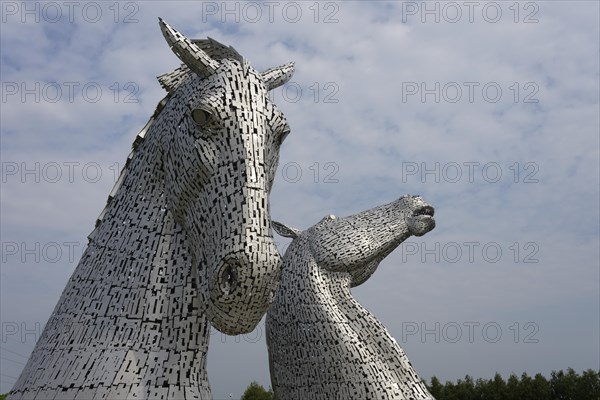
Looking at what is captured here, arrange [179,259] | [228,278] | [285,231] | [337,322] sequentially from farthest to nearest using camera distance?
[285,231] < [337,322] < [179,259] < [228,278]

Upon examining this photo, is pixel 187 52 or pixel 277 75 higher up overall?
pixel 277 75

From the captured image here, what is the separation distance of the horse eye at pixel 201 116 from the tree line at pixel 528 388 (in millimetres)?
21391

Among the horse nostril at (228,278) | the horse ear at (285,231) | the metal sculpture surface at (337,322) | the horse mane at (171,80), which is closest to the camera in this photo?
the horse nostril at (228,278)

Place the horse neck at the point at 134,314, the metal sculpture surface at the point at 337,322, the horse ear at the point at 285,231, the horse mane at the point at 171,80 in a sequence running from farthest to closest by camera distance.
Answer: the horse ear at the point at 285,231 → the metal sculpture surface at the point at 337,322 → the horse mane at the point at 171,80 → the horse neck at the point at 134,314

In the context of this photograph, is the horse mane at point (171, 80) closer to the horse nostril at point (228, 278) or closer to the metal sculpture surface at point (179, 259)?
the metal sculpture surface at point (179, 259)

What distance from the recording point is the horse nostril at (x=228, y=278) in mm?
2186

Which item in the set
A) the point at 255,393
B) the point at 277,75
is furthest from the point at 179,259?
the point at 255,393

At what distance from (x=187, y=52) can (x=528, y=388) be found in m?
22.6

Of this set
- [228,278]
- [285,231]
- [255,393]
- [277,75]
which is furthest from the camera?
[255,393]

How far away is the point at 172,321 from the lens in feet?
8.15

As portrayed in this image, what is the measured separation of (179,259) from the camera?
259 cm

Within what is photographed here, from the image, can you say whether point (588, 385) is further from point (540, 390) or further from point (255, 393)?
point (255, 393)

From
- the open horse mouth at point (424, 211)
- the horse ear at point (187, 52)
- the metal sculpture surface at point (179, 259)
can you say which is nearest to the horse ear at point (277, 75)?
the metal sculpture surface at point (179, 259)

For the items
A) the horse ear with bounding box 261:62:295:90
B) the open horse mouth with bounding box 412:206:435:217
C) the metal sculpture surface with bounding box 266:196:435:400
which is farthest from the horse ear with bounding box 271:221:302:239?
the horse ear with bounding box 261:62:295:90
